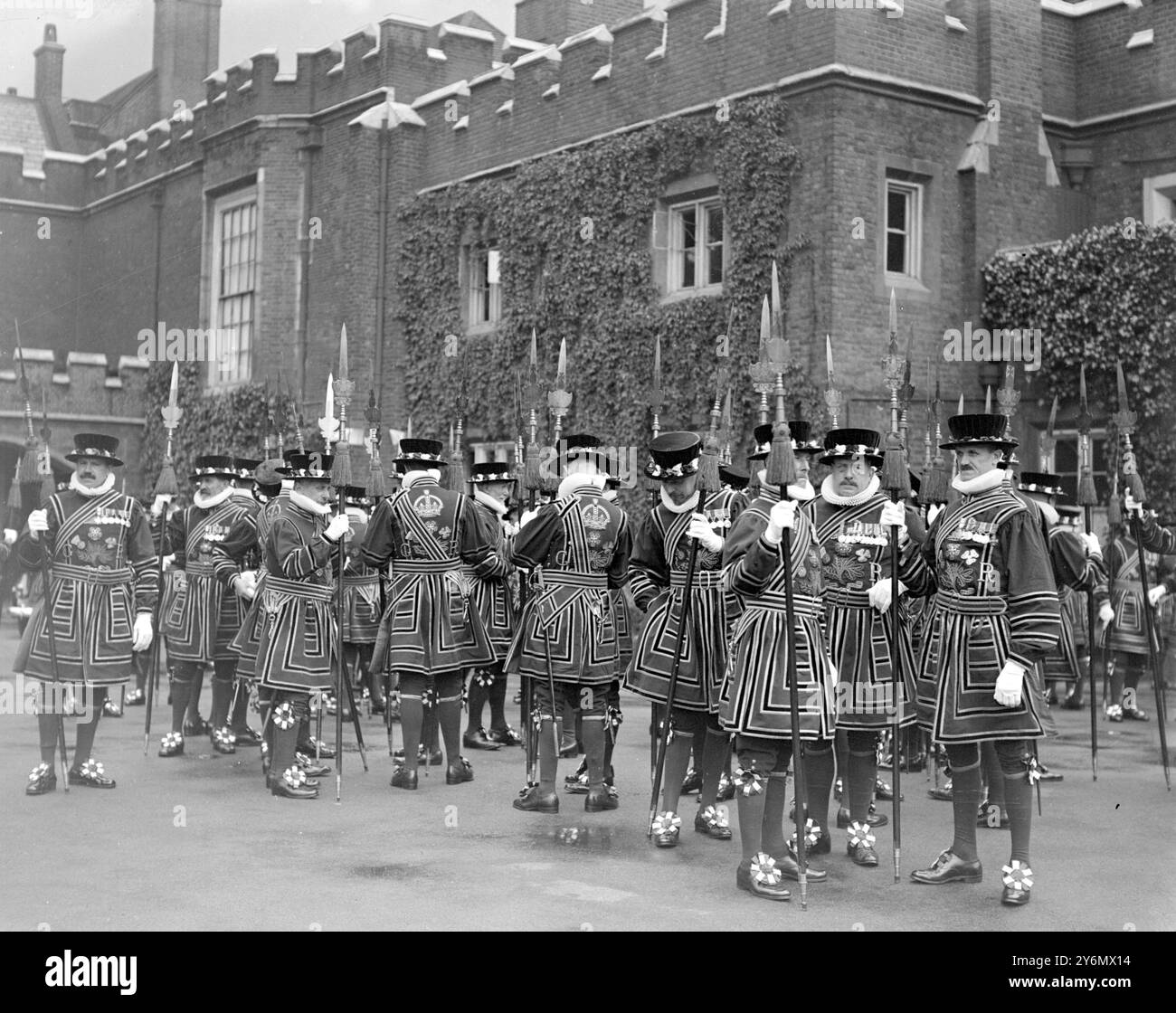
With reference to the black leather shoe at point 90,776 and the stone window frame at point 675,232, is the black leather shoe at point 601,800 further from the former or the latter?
the stone window frame at point 675,232

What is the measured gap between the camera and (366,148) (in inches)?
872

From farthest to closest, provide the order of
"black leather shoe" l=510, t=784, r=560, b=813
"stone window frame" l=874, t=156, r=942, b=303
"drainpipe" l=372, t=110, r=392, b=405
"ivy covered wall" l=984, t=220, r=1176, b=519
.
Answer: "drainpipe" l=372, t=110, r=392, b=405 < "stone window frame" l=874, t=156, r=942, b=303 < "ivy covered wall" l=984, t=220, r=1176, b=519 < "black leather shoe" l=510, t=784, r=560, b=813

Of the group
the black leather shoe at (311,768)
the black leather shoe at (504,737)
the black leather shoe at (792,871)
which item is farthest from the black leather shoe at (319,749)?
the black leather shoe at (792,871)

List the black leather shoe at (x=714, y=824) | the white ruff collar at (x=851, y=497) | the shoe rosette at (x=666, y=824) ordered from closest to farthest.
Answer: the white ruff collar at (x=851, y=497), the shoe rosette at (x=666, y=824), the black leather shoe at (x=714, y=824)

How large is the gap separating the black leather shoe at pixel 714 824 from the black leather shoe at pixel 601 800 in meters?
0.83

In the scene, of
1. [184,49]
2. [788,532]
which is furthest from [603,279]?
[184,49]

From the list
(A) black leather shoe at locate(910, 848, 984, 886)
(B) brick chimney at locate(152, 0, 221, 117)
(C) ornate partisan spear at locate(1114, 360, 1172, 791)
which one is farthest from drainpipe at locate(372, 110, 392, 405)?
(A) black leather shoe at locate(910, 848, 984, 886)

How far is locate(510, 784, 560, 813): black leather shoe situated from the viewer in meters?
8.38

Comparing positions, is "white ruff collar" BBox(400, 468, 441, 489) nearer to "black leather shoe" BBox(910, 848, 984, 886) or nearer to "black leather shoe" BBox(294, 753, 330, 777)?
"black leather shoe" BBox(294, 753, 330, 777)

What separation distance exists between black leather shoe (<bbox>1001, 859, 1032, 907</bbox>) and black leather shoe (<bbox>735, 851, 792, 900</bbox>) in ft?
3.10

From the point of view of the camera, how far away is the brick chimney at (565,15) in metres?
22.6

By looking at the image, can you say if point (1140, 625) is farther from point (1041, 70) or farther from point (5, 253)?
point (5, 253)

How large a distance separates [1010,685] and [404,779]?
416cm
